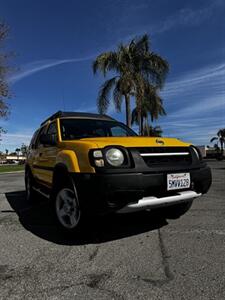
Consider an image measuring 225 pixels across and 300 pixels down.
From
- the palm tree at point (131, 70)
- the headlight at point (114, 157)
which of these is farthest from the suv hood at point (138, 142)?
the palm tree at point (131, 70)

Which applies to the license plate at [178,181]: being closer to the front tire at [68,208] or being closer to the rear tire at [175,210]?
the rear tire at [175,210]

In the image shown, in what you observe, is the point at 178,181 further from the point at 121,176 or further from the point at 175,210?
the point at 175,210

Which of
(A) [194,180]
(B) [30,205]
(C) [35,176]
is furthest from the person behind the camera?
(B) [30,205]

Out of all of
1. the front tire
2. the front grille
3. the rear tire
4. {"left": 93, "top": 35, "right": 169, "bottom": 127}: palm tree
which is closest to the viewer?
the front grille

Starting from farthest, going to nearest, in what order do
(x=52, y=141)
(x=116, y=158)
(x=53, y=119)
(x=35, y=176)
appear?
(x=35, y=176)
(x=53, y=119)
(x=52, y=141)
(x=116, y=158)

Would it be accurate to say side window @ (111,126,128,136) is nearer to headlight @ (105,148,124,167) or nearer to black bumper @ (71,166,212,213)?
headlight @ (105,148,124,167)

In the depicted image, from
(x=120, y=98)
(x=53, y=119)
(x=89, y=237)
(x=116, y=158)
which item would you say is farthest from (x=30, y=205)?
(x=120, y=98)

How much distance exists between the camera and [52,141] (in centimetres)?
554

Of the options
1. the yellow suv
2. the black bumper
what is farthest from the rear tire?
the black bumper

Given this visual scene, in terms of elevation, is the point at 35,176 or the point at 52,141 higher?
the point at 52,141

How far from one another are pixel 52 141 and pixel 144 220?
2.05m

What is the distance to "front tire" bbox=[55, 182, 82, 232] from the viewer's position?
458cm

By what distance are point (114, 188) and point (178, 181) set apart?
967mm

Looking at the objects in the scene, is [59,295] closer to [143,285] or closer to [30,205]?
[143,285]
